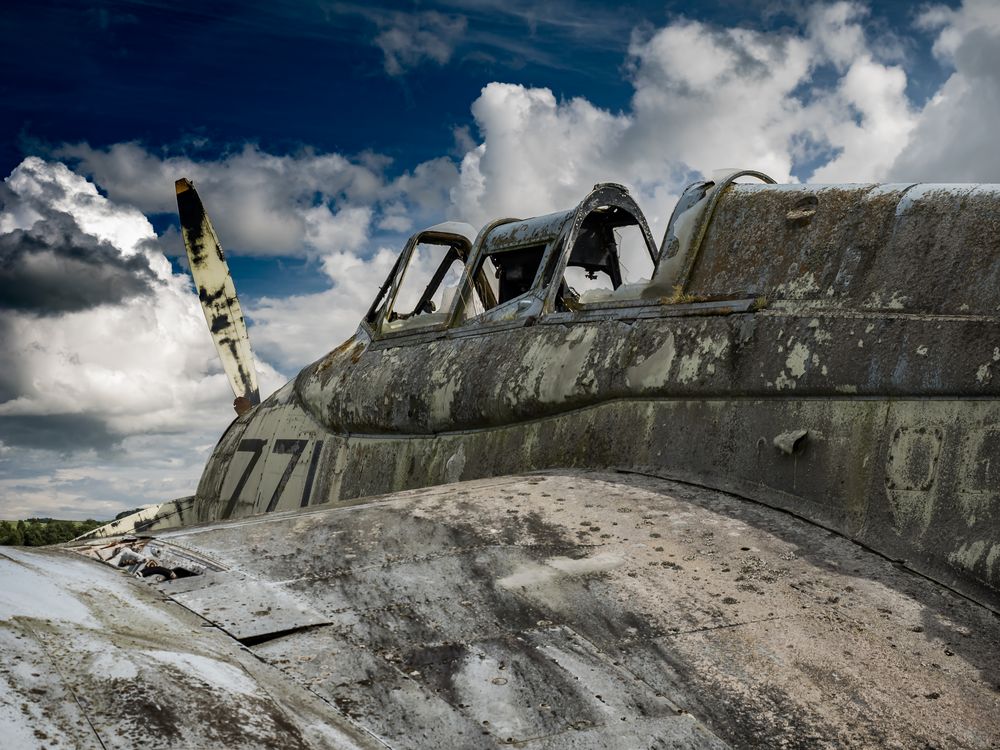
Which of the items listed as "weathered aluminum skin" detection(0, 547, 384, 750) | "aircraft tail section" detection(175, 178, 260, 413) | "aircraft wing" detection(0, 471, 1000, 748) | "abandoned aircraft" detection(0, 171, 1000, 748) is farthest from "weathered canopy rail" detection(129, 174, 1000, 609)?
"aircraft tail section" detection(175, 178, 260, 413)

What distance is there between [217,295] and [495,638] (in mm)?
7785

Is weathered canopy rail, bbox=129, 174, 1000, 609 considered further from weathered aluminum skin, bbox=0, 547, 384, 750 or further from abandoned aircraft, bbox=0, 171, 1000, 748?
weathered aluminum skin, bbox=0, 547, 384, 750

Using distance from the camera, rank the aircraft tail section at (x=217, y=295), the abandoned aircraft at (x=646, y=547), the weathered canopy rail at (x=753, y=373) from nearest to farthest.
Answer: the abandoned aircraft at (x=646, y=547), the weathered canopy rail at (x=753, y=373), the aircraft tail section at (x=217, y=295)

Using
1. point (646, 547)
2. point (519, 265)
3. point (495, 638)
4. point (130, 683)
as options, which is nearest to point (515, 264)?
point (519, 265)

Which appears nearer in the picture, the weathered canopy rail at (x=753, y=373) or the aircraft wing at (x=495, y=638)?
the aircraft wing at (x=495, y=638)

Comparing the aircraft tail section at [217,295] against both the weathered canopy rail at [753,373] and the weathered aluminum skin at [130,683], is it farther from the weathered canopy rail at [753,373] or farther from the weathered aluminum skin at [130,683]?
the weathered aluminum skin at [130,683]

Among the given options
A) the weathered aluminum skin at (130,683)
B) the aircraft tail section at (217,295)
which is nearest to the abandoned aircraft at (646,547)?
the weathered aluminum skin at (130,683)

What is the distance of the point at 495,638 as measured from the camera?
283cm

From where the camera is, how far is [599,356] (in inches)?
202

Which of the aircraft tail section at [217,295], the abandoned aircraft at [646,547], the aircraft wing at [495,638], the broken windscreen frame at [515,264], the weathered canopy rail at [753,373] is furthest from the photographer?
the aircraft tail section at [217,295]

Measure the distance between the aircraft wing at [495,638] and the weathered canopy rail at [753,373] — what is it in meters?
0.34

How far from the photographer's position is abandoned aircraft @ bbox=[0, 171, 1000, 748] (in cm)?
240

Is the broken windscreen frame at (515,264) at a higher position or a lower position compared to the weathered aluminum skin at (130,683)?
higher

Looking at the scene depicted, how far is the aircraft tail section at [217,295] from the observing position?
388 inches
